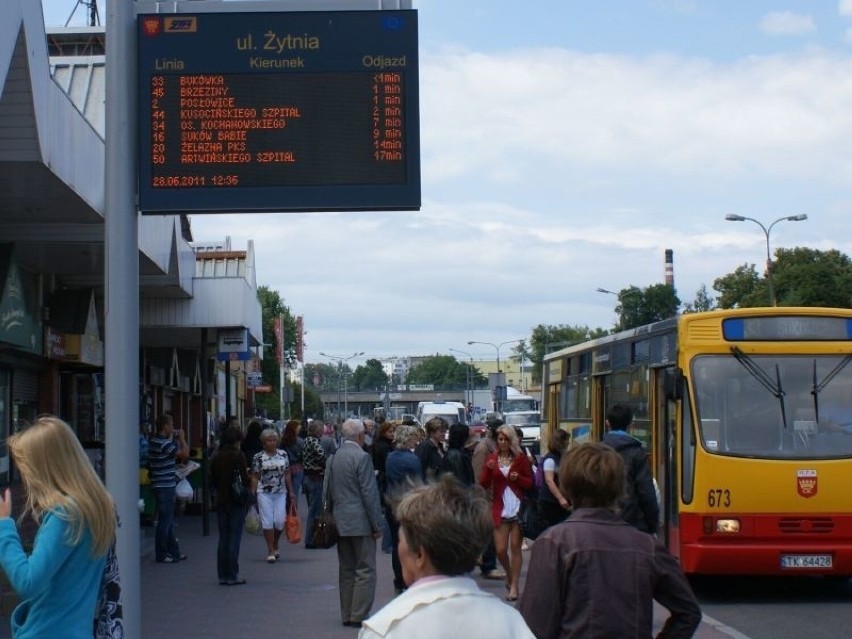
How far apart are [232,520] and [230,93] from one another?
685 cm

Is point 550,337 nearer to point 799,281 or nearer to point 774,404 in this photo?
point 799,281

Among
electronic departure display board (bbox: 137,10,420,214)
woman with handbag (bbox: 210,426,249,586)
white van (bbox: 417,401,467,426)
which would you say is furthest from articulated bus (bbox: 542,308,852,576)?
white van (bbox: 417,401,467,426)

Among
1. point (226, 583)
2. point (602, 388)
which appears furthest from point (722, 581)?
point (226, 583)

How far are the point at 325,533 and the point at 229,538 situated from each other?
11.3 ft

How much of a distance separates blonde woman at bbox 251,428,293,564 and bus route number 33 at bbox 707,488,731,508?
212 inches

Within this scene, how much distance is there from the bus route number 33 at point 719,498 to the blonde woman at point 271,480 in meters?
5.37

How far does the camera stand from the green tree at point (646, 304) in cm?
7100

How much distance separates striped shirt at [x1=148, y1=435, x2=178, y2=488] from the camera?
16.6 m

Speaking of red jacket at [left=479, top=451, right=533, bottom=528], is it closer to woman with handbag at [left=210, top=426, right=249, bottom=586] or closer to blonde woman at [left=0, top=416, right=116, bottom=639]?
woman with handbag at [left=210, top=426, right=249, bottom=586]

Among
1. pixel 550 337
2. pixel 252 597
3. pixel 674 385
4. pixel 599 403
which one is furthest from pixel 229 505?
pixel 550 337

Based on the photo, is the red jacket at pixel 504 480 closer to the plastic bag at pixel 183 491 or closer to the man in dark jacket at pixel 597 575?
the plastic bag at pixel 183 491

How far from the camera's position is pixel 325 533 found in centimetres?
1149

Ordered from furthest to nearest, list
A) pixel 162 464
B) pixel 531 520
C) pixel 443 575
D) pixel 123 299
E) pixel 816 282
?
pixel 816 282 < pixel 162 464 < pixel 531 520 < pixel 123 299 < pixel 443 575

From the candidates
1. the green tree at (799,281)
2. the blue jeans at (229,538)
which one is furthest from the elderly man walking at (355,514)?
the green tree at (799,281)
